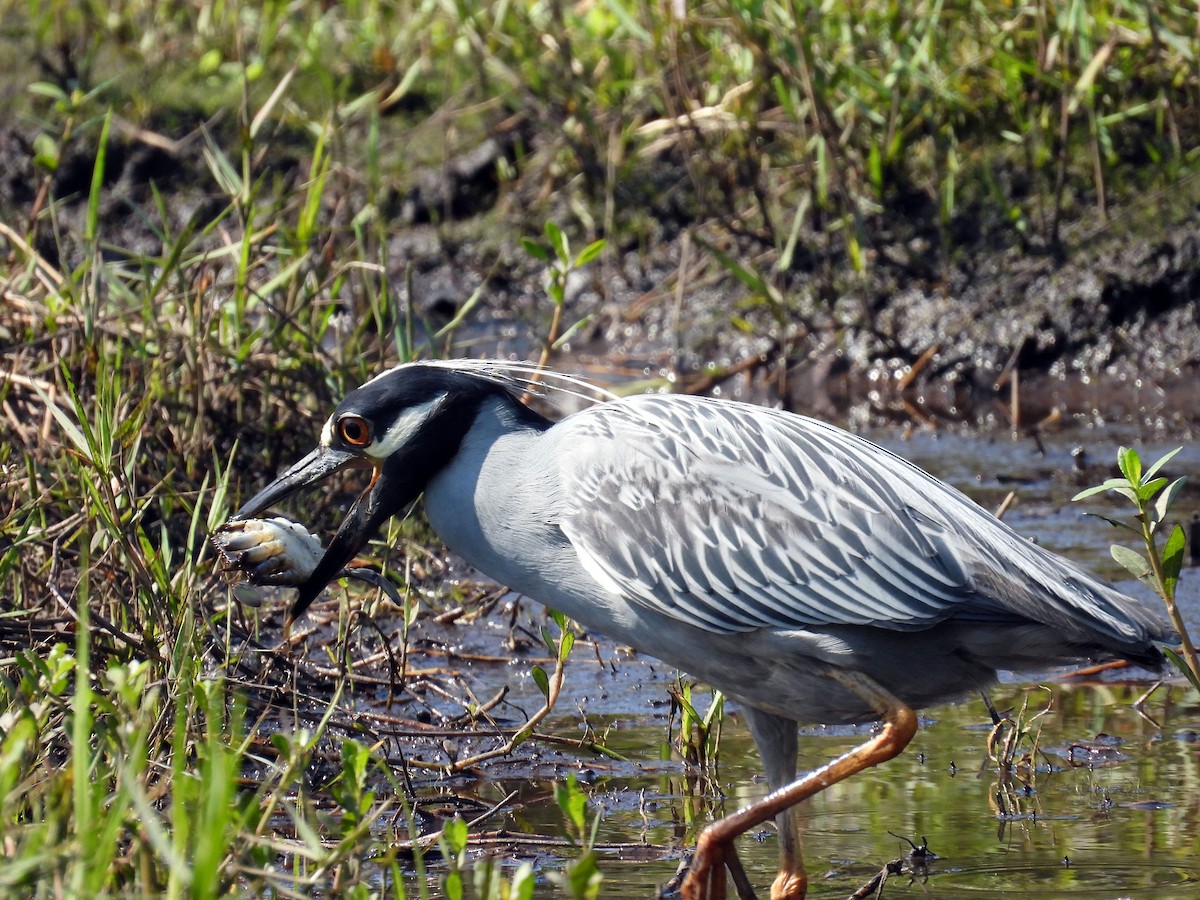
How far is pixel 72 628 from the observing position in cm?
426

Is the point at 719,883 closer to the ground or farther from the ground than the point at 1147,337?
closer to the ground

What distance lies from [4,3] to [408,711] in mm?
6181

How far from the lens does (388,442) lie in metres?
4.26

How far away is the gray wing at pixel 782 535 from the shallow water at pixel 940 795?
574 mm

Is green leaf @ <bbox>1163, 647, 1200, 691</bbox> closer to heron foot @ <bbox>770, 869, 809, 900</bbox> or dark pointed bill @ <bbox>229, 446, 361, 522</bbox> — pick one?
heron foot @ <bbox>770, 869, 809, 900</bbox>

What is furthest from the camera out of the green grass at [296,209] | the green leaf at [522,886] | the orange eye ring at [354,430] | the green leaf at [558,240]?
the green leaf at [558,240]

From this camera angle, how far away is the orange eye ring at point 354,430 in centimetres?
423

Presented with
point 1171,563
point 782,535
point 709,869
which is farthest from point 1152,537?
point 709,869

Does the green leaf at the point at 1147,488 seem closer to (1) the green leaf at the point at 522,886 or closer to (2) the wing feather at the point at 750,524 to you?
(2) the wing feather at the point at 750,524

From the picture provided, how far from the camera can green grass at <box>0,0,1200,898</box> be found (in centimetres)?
365

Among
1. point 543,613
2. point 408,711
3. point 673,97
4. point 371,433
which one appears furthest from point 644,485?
point 673,97

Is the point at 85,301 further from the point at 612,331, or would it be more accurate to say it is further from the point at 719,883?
the point at 612,331

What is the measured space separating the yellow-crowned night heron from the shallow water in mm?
294

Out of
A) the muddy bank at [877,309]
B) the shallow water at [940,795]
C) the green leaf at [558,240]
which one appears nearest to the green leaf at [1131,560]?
the shallow water at [940,795]
